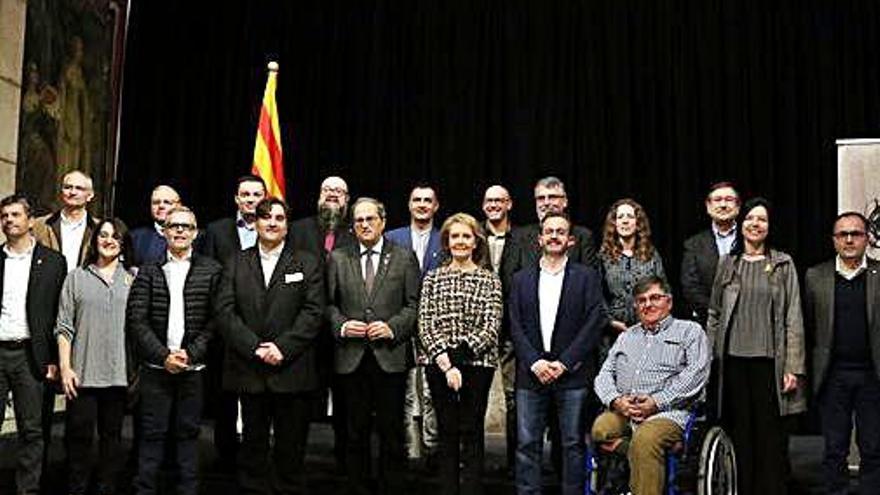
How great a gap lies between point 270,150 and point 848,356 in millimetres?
3778

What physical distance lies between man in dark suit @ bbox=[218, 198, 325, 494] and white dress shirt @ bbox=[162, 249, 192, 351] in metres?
0.18

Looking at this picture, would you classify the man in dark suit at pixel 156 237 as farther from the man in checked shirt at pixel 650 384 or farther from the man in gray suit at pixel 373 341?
the man in checked shirt at pixel 650 384

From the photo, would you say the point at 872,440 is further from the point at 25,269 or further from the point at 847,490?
the point at 25,269

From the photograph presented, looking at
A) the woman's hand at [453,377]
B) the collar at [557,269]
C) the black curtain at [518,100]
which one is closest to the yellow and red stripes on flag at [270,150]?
the black curtain at [518,100]

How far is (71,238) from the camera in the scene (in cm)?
490

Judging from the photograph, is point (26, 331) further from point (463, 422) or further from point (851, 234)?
point (851, 234)

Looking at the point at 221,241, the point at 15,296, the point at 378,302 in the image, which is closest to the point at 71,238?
the point at 15,296

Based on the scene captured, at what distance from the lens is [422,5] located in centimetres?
800

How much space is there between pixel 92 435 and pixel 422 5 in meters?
4.53

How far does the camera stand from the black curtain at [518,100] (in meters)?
7.09

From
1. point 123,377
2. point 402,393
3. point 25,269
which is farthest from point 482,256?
point 25,269

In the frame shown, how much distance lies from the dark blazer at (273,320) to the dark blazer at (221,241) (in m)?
0.46

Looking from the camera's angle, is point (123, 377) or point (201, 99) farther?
point (201, 99)

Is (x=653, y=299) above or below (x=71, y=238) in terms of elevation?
below
